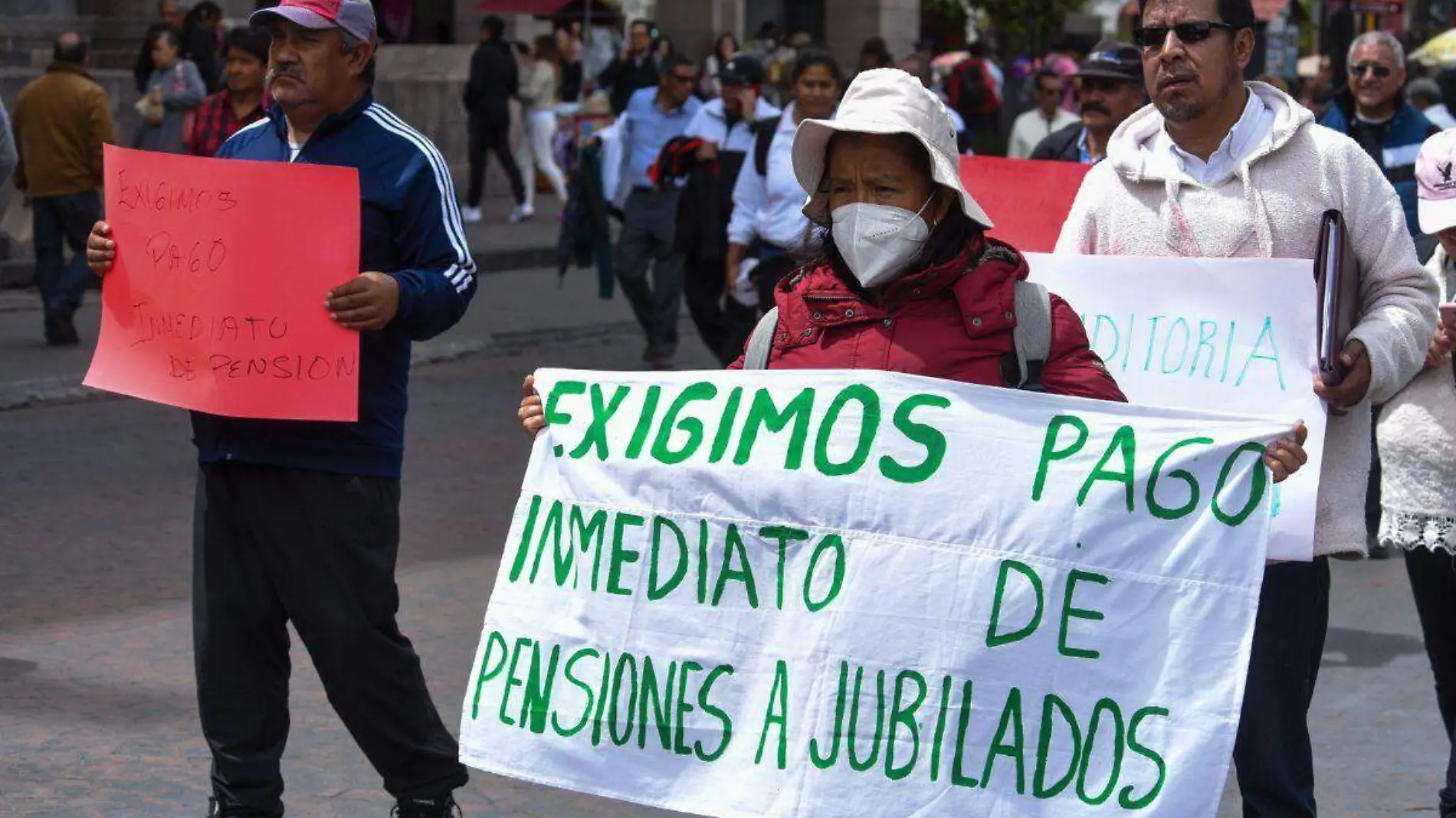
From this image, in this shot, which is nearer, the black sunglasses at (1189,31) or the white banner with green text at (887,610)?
the white banner with green text at (887,610)

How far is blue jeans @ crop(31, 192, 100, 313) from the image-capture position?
12609mm

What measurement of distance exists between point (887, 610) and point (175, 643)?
11.9 ft

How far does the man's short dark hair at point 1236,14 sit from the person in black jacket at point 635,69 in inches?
828

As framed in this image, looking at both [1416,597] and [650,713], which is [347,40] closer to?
[650,713]

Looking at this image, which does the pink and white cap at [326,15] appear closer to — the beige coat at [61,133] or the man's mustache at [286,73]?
the man's mustache at [286,73]

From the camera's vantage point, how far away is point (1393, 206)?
399cm

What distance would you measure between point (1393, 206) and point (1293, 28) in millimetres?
23091

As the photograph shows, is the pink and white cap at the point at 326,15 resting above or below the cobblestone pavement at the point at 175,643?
above

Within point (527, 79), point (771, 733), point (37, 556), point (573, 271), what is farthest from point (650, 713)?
point (527, 79)

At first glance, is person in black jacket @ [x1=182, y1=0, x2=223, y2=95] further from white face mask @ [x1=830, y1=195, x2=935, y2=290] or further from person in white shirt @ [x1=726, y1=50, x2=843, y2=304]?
white face mask @ [x1=830, y1=195, x2=935, y2=290]

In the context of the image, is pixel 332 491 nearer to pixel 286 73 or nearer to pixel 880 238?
pixel 286 73

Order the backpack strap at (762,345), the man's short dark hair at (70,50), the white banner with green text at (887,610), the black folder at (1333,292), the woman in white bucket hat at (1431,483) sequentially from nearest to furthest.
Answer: the white banner with green text at (887,610) < the backpack strap at (762,345) < the black folder at (1333,292) < the woman in white bucket hat at (1431,483) < the man's short dark hair at (70,50)

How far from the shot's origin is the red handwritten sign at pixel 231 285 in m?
4.31

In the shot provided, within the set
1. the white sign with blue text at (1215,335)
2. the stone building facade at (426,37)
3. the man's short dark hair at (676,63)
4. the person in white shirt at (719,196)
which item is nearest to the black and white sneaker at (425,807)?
the white sign with blue text at (1215,335)
